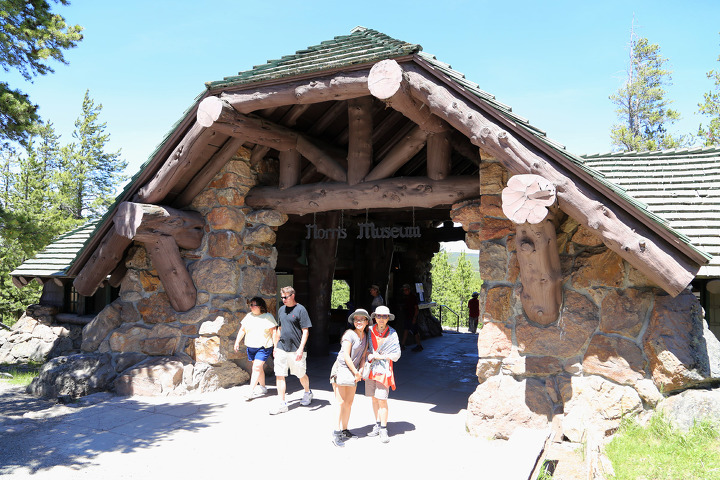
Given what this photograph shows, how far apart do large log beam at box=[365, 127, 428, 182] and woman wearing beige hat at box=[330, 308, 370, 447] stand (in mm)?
2304

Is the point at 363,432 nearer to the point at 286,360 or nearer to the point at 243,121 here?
the point at 286,360

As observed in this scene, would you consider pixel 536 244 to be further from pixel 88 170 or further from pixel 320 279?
pixel 88 170

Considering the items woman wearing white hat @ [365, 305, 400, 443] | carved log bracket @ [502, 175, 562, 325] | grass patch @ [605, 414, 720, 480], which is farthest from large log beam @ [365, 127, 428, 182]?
grass patch @ [605, 414, 720, 480]

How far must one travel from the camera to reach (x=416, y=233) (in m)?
8.73

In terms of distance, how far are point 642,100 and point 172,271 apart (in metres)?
27.5

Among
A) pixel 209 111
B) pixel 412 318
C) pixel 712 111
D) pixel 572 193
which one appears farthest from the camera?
pixel 712 111

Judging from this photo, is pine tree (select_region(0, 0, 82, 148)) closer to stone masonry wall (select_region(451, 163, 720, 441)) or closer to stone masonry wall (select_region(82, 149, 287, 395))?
stone masonry wall (select_region(82, 149, 287, 395))

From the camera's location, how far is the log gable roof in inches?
186

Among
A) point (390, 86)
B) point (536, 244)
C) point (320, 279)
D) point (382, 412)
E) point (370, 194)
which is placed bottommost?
point (382, 412)

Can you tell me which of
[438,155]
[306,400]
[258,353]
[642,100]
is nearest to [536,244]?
[438,155]

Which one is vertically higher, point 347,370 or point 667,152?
point 667,152

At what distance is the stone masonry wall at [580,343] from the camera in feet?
Answer: 16.4

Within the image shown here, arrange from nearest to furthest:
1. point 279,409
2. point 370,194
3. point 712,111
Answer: point 279,409
point 370,194
point 712,111

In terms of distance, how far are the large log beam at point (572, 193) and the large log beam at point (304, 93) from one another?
356 millimetres
